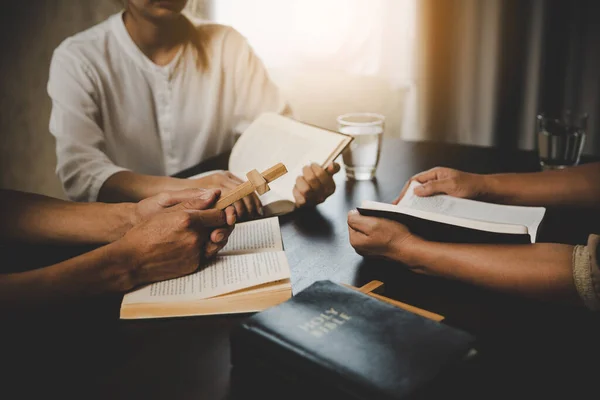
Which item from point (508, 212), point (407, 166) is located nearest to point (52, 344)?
point (508, 212)

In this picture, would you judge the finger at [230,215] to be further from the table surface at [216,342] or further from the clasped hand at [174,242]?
the table surface at [216,342]

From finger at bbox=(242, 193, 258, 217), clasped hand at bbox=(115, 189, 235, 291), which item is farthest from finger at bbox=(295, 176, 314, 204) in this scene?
clasped hand at bbox=(115, 189, 235, 291)

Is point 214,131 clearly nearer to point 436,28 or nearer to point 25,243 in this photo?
point 25,243

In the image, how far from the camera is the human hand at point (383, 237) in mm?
1058

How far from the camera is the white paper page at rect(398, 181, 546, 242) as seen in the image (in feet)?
3.98

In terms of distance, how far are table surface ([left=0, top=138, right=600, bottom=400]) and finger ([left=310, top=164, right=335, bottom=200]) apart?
23 cm

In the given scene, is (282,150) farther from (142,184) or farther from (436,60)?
(436,60)

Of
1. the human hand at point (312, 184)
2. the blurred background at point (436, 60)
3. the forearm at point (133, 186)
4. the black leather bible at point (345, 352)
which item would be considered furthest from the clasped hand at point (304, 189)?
the blurred background at point (436, 60)

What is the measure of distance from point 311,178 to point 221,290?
46 centimetres

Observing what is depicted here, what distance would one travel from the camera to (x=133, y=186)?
1.50 meters

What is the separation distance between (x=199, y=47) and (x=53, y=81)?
1.90ft

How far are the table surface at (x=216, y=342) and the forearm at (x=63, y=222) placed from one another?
4 centimetres

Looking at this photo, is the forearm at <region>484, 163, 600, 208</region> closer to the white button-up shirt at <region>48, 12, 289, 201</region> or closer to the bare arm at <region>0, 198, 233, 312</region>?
the bare arm at <region>0, 198, 233, 312</region>

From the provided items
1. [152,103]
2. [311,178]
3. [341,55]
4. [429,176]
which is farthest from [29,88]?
[341,55]
